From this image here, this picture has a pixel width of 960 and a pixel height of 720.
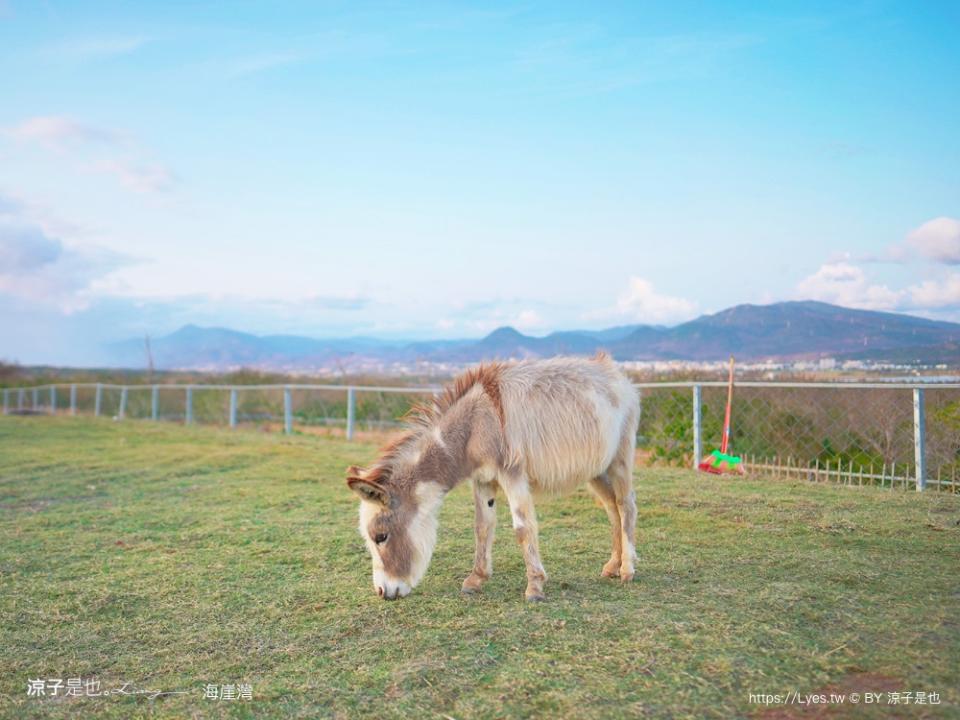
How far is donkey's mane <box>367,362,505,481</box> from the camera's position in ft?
17.8

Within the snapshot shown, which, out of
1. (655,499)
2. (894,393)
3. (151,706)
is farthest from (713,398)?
(151,706)

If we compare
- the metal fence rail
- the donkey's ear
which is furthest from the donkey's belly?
the metal fence rail

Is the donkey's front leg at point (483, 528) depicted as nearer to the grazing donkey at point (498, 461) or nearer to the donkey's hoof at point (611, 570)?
the grazing donkey at point (498, 461)

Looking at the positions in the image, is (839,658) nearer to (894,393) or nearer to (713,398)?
(894,393)

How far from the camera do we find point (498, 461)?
5324 mm

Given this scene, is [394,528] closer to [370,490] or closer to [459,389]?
[370,490]

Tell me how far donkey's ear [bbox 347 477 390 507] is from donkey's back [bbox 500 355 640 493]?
38.7 inches

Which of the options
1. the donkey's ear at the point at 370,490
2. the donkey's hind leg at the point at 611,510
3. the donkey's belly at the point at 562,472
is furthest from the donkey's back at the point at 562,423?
the donkey's ear at the point at 370,490

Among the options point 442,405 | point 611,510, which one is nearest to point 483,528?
point 442,405

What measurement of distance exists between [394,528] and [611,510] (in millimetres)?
1951

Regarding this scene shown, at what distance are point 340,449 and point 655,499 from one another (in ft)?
26.6

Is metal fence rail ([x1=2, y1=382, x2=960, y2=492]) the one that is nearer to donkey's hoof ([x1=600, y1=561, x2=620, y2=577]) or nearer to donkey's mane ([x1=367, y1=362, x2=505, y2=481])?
donkey's mane ([x1=367, y1=362, x2=505, y2=481])

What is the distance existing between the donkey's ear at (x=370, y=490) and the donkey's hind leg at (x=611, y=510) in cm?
190

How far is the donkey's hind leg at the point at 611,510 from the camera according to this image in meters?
5.65
